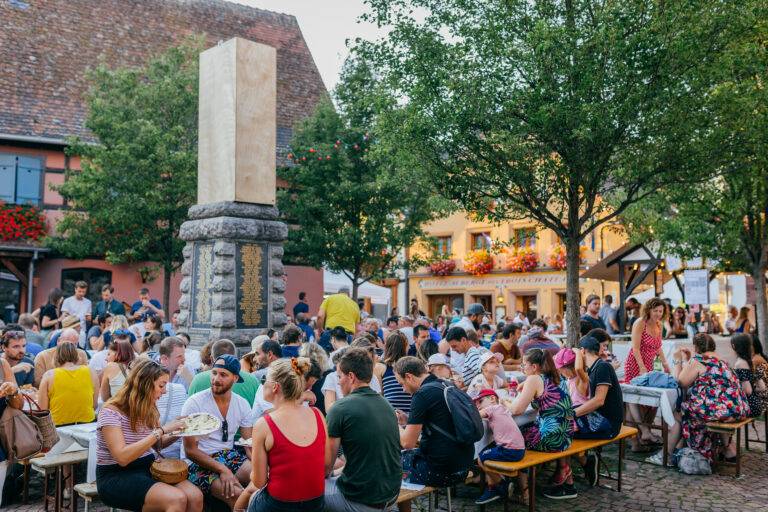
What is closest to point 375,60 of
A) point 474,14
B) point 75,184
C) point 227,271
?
point 474,14

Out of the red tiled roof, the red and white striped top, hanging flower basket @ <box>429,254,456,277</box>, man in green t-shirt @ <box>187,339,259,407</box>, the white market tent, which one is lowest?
the red and white striped top

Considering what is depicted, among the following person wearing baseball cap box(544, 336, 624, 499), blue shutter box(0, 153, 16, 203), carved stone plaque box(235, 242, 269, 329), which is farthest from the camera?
blue shutter box(0, 153, 16, 203)

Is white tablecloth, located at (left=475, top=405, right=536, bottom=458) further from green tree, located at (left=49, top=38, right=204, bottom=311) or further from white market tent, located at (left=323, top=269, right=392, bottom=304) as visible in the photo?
white market tent, located at (left=323, top=269, right=392, bottom=304)

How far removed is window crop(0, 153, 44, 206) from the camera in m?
18.6

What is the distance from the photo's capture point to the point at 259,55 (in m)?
11.0

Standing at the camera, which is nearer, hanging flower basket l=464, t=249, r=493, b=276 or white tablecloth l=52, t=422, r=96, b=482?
white tablecloth l=52, t=422, r=96, b=482

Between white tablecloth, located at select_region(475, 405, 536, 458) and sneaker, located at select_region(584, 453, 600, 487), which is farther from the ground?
white tablecloth, located at select_region(475, 405, 536, 458)

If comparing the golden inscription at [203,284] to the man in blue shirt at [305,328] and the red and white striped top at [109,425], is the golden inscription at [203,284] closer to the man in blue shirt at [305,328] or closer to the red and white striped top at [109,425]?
the man in blue shirt at [305,328]

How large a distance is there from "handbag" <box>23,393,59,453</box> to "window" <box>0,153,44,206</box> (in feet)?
50.4

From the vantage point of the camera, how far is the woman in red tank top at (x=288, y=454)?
378 centimetres

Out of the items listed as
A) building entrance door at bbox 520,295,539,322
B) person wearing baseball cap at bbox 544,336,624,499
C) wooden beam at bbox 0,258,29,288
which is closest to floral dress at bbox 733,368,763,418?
person wearing baseball cap at bbox 544,336,624,499

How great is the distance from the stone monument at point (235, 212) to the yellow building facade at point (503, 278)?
637 inches

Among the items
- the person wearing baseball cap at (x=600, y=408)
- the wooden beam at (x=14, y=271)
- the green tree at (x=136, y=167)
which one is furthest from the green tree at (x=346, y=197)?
the person wearing baseball cap at (x=600, y=408)

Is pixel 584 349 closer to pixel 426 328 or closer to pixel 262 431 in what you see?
pixel 426 328
